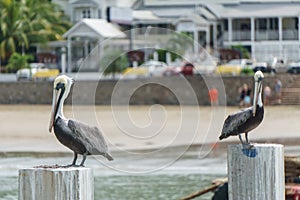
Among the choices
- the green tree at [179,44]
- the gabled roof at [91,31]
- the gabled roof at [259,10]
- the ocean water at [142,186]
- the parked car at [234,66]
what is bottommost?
the ocean water at [142,186]

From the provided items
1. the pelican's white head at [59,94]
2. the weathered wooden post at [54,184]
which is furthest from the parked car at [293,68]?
the weathered wooden post at [54,184]

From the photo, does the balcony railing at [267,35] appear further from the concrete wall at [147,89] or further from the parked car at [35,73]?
the concrete wall at [147,89]

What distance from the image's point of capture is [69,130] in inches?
347

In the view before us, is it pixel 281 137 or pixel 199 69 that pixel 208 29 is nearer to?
pixel 199 69

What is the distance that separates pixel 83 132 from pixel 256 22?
67.3 meters

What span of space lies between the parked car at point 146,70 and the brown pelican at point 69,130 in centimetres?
4659

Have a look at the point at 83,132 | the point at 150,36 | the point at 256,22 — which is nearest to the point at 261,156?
the point at 83,132

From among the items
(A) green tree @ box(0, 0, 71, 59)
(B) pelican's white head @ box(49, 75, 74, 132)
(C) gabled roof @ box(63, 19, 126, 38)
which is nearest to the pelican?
(B) pelican's white head @ box(49, 75, 74, 132)

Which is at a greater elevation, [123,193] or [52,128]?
[52,128]

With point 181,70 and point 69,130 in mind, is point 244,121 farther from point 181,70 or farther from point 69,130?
point 181,70

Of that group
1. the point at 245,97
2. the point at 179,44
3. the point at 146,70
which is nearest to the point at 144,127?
the point at 245,97

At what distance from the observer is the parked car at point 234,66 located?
5794 centimetres

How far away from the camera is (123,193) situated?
2416cm

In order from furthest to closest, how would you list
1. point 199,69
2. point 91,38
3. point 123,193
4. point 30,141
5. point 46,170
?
1. point 91,38
2. point 199,69
3. point 30,141
4. point 123,193
5. point 46,170
